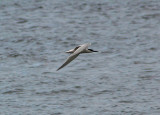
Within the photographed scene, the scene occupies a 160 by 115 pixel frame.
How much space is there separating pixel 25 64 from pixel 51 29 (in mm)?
5086

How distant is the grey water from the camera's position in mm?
12695

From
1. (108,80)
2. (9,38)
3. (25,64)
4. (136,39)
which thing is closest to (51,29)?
(9,38)

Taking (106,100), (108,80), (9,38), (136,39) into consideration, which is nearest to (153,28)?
(136,39)

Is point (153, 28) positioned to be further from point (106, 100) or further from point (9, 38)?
point (106, 100)

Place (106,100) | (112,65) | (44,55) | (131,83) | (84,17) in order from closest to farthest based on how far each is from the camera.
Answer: (106,100), (131,83), (112,65), (44,55), (84,17)

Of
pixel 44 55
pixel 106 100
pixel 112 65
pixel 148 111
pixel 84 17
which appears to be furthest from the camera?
pixel 84 17

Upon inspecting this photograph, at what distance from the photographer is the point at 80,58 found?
54.7 feet

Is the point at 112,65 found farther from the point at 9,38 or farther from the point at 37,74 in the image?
the point at 9,38

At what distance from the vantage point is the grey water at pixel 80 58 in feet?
41.7

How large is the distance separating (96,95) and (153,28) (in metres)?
7.95

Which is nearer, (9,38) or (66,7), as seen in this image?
(9,38)

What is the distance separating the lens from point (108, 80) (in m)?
14.4

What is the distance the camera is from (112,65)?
51.5 feet

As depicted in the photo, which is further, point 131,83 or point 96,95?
point 131,83
